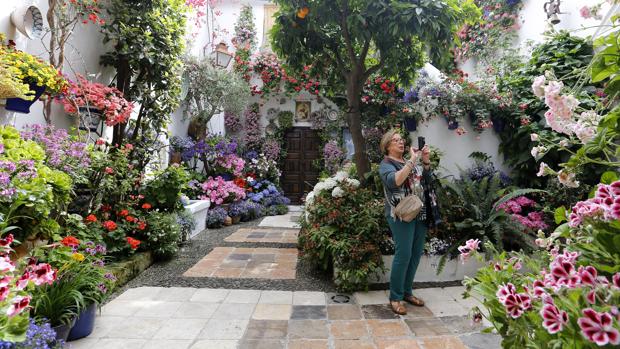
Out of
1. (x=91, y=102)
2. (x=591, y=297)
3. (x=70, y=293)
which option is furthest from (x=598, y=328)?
(x=91, y=102)

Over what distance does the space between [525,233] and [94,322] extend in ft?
13.8

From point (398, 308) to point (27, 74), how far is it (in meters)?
3.40

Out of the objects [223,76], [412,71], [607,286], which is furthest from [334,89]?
[607,286]

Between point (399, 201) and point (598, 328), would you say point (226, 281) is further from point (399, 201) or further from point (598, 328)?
point (598, 328)

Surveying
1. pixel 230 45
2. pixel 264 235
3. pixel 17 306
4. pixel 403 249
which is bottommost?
pixel 264 235

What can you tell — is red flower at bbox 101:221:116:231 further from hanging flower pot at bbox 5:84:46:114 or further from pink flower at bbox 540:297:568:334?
pink flower at bbox 540:297:568:334

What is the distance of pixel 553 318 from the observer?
812mm

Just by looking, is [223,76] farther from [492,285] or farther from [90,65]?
[492,285]

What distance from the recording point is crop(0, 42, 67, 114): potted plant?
2.47m

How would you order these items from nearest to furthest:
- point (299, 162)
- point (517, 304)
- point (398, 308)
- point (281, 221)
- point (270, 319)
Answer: point (517, 304)
point (270, 319)
point (398, 308)
point (281, 221)
point (299, 162)

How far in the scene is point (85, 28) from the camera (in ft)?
13.0

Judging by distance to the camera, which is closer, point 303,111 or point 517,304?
point 517,304

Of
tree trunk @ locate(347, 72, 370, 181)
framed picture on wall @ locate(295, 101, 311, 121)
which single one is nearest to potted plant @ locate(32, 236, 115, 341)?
tree trunk @ locate(347, 72, 370, 181)

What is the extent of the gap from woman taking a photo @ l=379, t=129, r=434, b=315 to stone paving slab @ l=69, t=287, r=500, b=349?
0.27 metres
